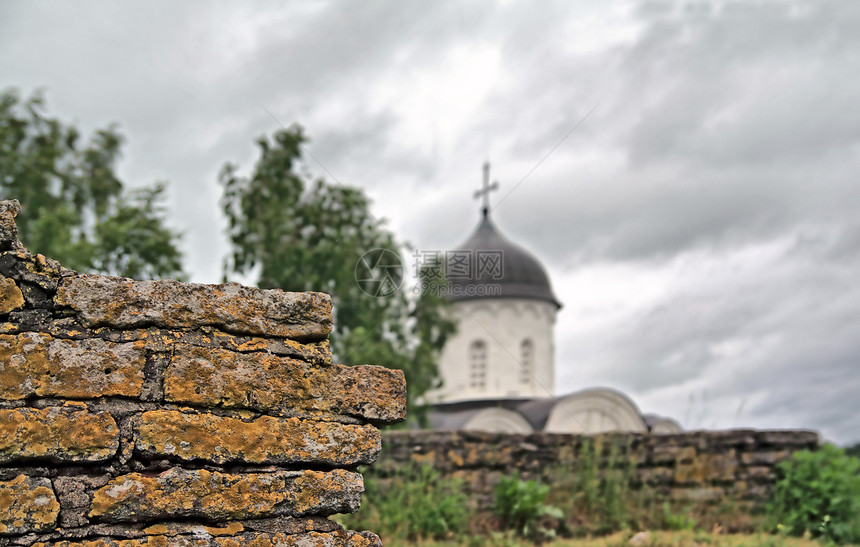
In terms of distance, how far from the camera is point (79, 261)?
13094mm

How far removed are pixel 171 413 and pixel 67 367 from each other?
0.33 metres

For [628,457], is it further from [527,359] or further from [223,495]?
[527,359]

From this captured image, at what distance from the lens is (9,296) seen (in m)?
2.34

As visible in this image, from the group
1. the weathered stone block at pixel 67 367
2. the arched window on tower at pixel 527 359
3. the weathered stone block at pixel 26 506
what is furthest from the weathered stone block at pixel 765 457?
the arched window on tower at pixel 527 359

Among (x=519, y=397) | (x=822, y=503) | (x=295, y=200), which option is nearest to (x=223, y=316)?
(x=822, y=503)

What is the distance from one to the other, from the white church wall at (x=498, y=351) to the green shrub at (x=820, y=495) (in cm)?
1516

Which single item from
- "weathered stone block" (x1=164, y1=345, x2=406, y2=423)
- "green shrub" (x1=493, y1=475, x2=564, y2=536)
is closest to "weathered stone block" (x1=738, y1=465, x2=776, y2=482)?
"green shrub" (x1=493, y1=475, x2=564, y2=536)

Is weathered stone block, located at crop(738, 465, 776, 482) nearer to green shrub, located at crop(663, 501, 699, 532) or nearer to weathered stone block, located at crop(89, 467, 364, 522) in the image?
green shrub, located at crop(663, 501, 699, 532)

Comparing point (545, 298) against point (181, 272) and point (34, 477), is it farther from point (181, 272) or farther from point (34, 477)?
point (34, 477)

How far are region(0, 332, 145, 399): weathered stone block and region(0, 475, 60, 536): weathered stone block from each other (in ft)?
0.82

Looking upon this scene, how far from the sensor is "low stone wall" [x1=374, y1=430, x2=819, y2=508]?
286 inches

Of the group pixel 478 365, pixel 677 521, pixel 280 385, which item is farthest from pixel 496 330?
pixel 280 385

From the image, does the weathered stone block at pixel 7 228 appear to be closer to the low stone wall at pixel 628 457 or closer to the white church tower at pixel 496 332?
the low stone wall at pixel 628 457

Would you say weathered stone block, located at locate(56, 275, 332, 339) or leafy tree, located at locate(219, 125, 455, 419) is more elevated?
leafy tree, located at locate(219, 125, 455, 419)
